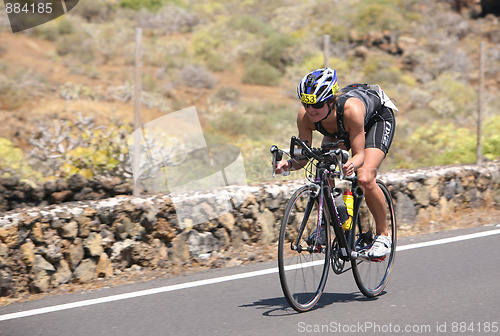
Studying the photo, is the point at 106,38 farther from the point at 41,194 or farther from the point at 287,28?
the point at 41,194

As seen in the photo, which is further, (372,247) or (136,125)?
(136,125)

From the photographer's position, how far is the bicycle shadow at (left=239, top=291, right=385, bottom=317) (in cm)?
507

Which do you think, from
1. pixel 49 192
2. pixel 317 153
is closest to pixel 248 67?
pixel 49 192

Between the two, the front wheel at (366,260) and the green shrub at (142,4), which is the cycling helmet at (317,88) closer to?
the front wheel at (366,260)

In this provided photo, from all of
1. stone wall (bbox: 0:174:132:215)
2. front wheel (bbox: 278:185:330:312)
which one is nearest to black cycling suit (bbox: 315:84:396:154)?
front wheel (bbox: 278:185:330:312)

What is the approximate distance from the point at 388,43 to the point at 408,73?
3.48 m

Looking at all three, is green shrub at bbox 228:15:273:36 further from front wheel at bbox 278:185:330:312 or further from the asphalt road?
front wheel at bbox 278:185:330:312

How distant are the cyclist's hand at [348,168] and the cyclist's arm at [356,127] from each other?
9 centimetres

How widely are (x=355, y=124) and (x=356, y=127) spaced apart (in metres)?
0.03

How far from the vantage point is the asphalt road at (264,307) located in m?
4.69

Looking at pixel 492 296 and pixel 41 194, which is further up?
pixel 41 194

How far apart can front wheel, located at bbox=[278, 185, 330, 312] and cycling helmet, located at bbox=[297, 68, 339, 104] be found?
2.17 ft

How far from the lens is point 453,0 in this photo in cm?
3888

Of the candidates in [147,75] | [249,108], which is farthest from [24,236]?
[147,75]
